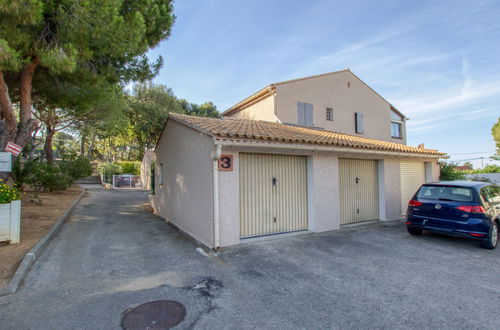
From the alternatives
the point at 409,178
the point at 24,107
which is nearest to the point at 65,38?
the point at 24,107

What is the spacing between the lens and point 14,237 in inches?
218

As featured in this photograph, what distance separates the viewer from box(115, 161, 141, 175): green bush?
1085 inches

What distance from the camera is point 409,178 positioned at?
31.7 ft

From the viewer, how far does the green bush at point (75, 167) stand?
1578cm

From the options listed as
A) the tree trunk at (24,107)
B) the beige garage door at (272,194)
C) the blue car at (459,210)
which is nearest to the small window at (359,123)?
the blue car at (459,210)

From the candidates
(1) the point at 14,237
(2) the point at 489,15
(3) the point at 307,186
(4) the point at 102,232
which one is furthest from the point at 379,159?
(1) the point at 14,237

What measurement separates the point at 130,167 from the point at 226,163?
85.2 feet

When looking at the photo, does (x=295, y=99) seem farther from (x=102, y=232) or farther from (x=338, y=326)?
(x=338, y=326)

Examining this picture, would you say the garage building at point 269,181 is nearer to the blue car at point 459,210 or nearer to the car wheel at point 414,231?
the car wheel at point 414,231

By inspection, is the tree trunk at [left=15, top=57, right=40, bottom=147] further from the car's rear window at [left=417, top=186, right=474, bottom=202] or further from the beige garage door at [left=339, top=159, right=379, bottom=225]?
the car's rear window at [left=417, top=186, right=474, bottom=202]

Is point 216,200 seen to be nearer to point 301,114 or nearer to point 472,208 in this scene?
point 472,208

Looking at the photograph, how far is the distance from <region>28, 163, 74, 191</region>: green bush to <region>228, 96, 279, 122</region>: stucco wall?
11.5 metres

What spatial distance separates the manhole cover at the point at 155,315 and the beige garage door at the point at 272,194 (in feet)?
9.64

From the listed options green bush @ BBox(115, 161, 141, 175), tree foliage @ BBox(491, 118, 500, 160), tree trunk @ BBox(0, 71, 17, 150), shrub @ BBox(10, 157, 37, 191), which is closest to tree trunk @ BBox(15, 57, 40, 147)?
tree trunk @ BBox(0, 71, 17, 150)
